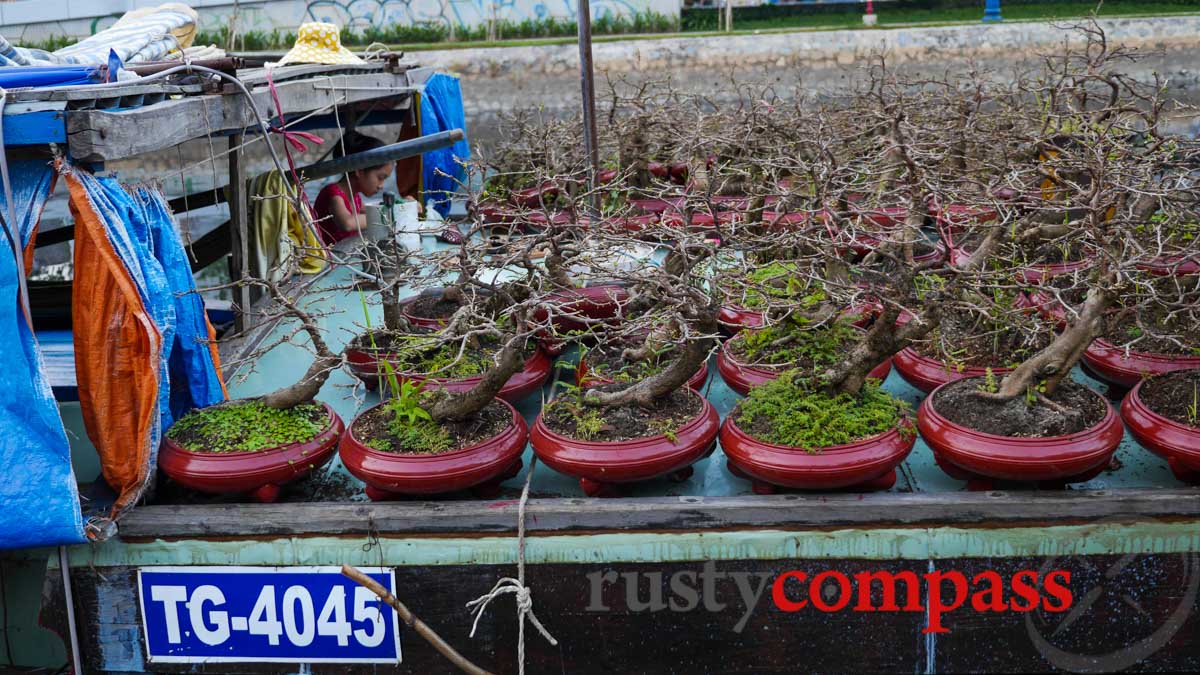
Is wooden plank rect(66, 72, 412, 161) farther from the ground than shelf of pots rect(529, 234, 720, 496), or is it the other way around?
wooden plank rect(66, 72, 412, 161)

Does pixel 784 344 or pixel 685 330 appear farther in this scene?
pixel 784 344

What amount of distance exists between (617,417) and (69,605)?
183 cm

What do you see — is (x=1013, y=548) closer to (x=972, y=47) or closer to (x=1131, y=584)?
(x=1131, y=584)

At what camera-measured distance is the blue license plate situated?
3080 mm

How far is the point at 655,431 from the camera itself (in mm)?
3131

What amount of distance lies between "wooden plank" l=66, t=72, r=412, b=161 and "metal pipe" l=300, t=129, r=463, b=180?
314 mm

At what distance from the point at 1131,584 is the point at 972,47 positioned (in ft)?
50.1

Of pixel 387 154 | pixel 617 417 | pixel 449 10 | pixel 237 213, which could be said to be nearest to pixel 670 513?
pixel 617 417

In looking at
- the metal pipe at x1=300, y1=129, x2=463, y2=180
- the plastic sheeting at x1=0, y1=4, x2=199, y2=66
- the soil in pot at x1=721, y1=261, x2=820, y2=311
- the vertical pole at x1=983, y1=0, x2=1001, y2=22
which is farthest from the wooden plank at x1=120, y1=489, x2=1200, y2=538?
the vertical pole at x1=983, y1=0, x2=1001, y2=22

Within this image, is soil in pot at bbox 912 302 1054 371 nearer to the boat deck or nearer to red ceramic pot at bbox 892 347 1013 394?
red ceramic pot at bbox 892 347 1013 394

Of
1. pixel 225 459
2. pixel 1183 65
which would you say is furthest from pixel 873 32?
pixel 225 459

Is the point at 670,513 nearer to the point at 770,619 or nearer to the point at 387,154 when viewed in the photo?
the point at 770,619

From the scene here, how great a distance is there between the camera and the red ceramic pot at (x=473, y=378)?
3500 mm

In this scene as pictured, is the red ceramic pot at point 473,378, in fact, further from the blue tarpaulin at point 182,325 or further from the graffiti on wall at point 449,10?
the graffiti on wall at point 449,10
